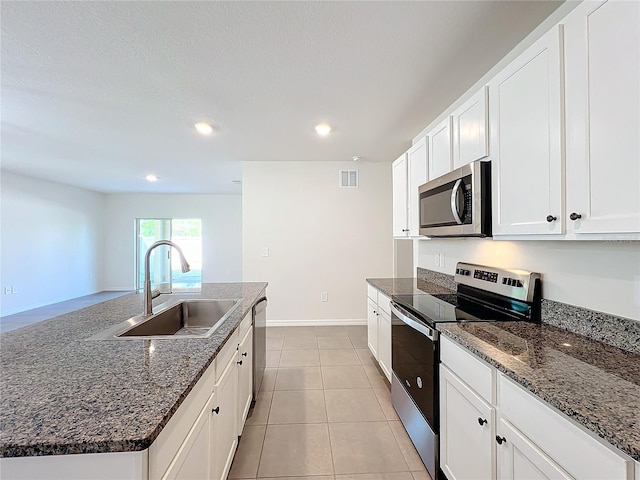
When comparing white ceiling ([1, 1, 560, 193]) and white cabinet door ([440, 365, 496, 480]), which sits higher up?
white ceiling ([1, 1, 560, 193])

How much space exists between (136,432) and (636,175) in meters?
1.50

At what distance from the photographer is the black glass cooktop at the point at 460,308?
1.61 m

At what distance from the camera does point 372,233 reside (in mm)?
4684

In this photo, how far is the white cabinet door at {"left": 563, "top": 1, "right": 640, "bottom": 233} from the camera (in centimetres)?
89

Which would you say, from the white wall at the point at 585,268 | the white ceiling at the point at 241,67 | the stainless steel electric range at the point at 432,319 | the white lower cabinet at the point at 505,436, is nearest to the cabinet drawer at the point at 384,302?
the stainless steel electric range at the point at 432,319

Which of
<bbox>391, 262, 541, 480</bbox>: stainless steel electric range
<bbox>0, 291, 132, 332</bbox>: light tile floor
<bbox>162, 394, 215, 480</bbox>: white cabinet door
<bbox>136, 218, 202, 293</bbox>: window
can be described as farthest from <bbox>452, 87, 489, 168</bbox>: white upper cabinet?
<bbox>136, 218, 202, 293</bbox>: window

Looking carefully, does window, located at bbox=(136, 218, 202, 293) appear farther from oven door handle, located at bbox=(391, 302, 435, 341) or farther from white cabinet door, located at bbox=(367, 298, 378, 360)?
oven door handle, located at bbox=(391, 302, 435, 341)

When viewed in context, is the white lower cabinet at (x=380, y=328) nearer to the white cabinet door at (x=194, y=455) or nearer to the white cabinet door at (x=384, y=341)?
the white cabinet door at (x=384, y=341)

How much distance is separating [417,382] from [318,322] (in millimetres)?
2926

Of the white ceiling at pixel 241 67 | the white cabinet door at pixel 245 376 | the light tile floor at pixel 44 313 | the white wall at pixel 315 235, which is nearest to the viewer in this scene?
the white ceiling at pixel 241 67

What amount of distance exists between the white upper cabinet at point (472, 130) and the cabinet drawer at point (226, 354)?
1684 millimetres

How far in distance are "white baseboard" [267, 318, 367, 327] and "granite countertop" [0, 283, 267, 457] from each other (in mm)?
3202

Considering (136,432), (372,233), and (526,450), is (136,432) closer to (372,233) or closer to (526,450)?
(526,450)

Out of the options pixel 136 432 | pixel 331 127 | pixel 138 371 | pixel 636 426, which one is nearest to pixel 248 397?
pixel 138 371
